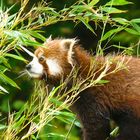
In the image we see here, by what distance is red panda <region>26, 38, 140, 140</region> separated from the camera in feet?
16.2

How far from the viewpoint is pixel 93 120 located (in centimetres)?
499

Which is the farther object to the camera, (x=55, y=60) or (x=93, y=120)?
(x=55, y=60)

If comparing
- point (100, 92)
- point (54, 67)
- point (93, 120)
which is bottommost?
point (93, 120)

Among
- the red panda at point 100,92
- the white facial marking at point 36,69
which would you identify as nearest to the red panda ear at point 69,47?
the red panda at point 100,92

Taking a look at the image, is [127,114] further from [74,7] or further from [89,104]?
[74,7]

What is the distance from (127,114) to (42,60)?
2.30 ft

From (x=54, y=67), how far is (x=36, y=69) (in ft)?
0.51

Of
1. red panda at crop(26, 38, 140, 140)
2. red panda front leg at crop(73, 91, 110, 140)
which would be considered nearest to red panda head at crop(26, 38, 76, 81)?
red panda at crop(26, 38, 140, 140)

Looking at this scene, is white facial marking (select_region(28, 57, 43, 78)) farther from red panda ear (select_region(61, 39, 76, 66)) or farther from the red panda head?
red panda ear (select_region(61, 39, 76, 66))

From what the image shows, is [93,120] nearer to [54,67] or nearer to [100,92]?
[100,92]

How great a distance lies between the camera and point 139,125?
16.1 feet

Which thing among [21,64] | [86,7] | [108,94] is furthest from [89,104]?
[21,64]

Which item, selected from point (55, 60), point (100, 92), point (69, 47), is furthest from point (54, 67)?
point (100, 92)

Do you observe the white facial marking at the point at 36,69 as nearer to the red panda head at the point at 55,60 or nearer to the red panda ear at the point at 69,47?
the red panda head at the point at 55,60
